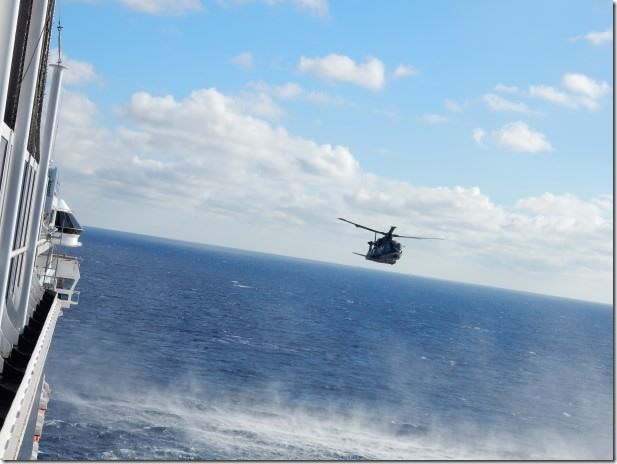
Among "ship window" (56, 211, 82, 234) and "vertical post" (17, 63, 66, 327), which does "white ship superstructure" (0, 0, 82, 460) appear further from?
"ship window" (56, 211, 82, 234)

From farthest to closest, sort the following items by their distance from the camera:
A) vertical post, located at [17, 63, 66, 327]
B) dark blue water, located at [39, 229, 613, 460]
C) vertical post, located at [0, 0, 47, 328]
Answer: dark blue water, located at [39, 229, 613, 460]
vertical post, located at [17, 63, 66, 327]
vertical post, located at [0, 0, 47, 328]

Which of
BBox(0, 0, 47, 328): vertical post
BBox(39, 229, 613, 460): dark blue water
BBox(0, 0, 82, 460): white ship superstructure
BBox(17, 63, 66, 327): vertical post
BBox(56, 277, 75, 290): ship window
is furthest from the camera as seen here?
BBox(39, 229, 613, 460): dark blue water

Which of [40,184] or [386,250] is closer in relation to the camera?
[40,184]

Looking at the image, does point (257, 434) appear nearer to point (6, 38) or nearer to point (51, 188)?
point (51, 188)

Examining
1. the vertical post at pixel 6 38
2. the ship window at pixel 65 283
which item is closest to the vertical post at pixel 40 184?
the vertical post at pixel 6 38

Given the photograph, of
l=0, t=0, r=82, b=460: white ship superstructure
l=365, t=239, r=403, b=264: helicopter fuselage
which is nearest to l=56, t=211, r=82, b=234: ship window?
l=0, t=0, r=82, b=460: white ship superstructure

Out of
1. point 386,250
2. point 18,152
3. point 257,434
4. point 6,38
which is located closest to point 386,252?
point 386,250
